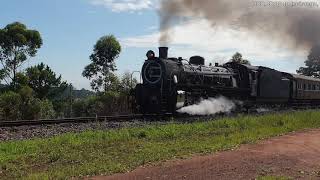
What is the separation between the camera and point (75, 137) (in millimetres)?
14461

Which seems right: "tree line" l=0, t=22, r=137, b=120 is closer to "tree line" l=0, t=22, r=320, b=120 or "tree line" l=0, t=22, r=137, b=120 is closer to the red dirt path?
"tree line" l=0, t=22, r=320, b=120

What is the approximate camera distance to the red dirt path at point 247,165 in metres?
10.2

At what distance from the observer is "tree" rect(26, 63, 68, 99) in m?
39.2

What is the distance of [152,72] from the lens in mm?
23266

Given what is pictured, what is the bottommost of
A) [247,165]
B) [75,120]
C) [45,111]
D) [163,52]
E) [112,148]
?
[247,165]

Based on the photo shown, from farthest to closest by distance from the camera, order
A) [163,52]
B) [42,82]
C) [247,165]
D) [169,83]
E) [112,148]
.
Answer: [42,82], [163,52], [169,83], [112,148], [247,165]

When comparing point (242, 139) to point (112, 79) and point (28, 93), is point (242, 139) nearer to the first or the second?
point (28, 93)

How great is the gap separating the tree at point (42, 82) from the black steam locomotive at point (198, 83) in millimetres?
16945

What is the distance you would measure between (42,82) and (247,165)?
1225 inches

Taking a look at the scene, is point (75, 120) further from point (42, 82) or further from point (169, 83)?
point (42, 82)

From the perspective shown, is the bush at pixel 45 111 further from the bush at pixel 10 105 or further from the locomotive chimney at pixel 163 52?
the locomotive chimney at pixel 163 52

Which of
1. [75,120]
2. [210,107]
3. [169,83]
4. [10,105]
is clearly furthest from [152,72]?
[10,105]

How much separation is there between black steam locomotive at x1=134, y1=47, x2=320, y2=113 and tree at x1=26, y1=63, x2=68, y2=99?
16.9 meters

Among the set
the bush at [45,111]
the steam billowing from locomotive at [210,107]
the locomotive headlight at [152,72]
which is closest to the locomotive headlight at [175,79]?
the locomotive headlight at [152,72]
